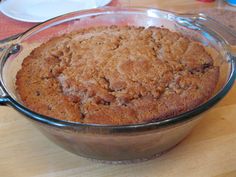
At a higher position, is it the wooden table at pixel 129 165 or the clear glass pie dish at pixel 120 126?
the clear glass pie dish at pixel 120 126

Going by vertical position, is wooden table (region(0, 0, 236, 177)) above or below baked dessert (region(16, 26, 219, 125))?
below

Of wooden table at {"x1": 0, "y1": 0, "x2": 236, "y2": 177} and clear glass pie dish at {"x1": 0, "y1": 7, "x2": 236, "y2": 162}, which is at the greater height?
clear glass pie dish at {"x1": 0, "y1": 7, "x2": 236, "y2": 162}

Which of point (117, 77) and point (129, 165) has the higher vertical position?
point (117, 77)

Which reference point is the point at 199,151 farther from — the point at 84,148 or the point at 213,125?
the point at 84,148
